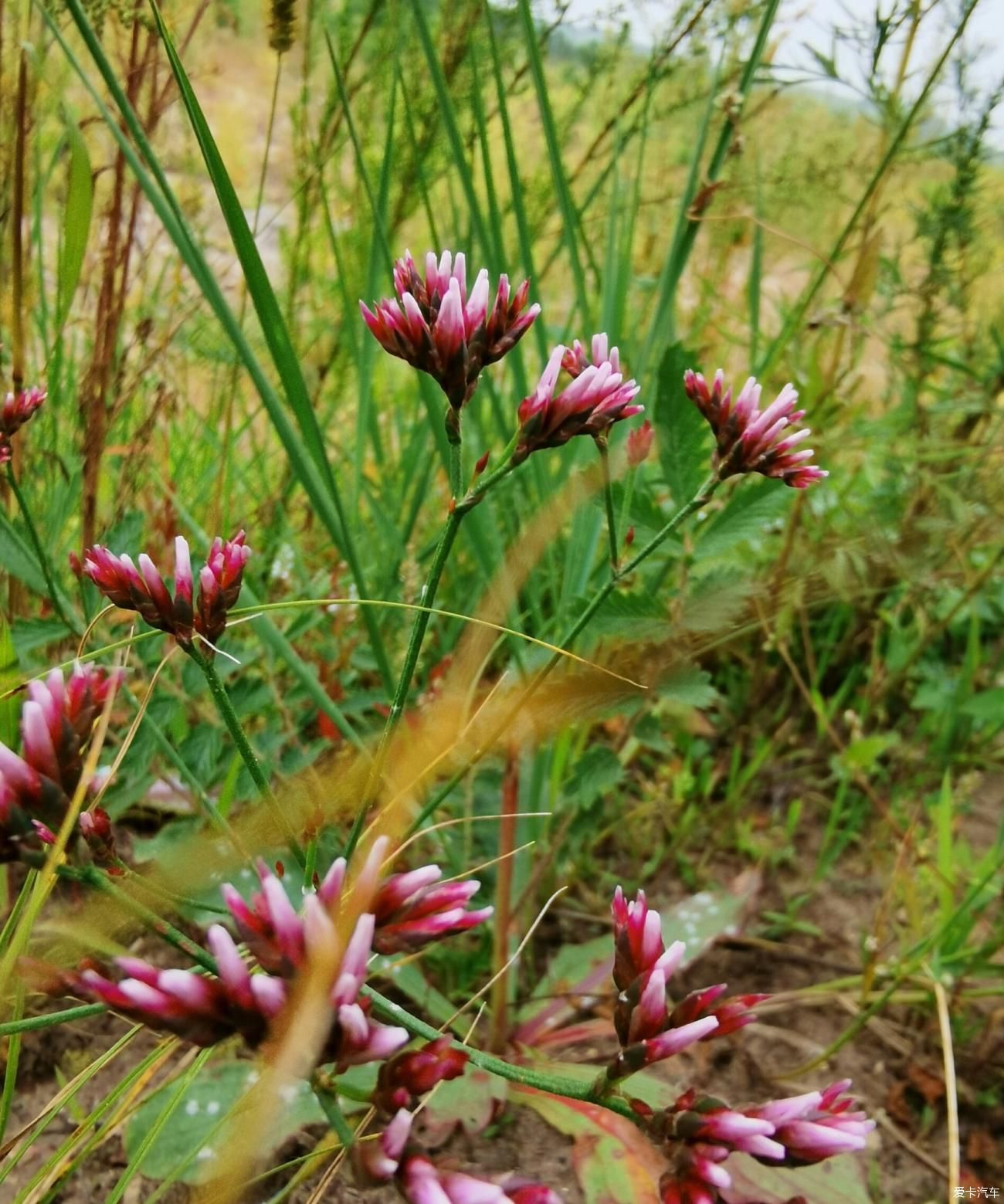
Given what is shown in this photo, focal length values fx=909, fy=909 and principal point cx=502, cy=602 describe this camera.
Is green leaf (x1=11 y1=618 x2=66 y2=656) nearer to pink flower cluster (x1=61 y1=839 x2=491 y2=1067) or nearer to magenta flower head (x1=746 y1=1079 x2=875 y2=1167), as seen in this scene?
pink flower cluster (x1=61 y1=839 x2=491 y2=1067)

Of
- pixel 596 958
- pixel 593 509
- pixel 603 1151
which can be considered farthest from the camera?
pixel 596 958

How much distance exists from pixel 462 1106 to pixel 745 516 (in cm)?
64

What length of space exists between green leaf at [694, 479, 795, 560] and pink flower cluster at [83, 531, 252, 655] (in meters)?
0.51

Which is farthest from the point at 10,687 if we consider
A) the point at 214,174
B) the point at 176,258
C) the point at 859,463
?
the point at 859,463

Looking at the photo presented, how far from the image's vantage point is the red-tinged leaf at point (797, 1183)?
2.85ft

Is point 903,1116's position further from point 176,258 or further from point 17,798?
point 176,258

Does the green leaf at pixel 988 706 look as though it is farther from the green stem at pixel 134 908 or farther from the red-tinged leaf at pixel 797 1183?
the green stem at pixel 134 908

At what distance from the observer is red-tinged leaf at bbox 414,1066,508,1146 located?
2.92 feet

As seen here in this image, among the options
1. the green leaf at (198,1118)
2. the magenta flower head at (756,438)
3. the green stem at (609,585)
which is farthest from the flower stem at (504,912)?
the magenta flower head at (756,438)

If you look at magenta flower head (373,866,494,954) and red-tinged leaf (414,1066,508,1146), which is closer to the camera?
magenta flower head (373,866,494,954)

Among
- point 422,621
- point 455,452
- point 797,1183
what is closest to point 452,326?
point 455,452

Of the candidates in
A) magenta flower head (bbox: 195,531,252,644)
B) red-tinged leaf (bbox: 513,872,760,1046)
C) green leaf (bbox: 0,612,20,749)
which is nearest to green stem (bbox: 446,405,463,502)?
magenta flower head (bbox: 195,531,252,644)

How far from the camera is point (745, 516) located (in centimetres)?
89

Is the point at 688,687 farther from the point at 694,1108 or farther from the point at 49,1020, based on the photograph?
the point at 49,1020
